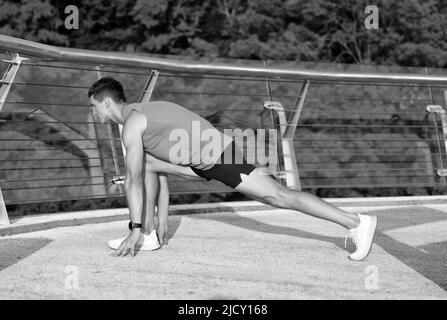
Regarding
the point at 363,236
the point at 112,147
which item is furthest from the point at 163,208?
the point at 112,147

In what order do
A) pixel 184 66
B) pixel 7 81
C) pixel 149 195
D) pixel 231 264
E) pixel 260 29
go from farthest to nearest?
pixel 260 29 < pixel 184 66 < pixel 7 81 < pixel 149 195 < pixel 231 264

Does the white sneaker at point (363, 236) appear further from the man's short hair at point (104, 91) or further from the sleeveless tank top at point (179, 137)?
the man's short hair at point (104, 91)

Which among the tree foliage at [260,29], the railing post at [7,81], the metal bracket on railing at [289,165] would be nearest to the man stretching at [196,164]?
the railing post at [7,81]

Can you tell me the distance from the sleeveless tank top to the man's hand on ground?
0.48 meters

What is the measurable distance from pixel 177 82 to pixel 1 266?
5.00m

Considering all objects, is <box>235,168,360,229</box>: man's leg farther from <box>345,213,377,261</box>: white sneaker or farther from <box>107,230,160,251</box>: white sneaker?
<box>107,230,160,251</box>: white sneaker

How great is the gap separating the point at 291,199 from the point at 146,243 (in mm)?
921

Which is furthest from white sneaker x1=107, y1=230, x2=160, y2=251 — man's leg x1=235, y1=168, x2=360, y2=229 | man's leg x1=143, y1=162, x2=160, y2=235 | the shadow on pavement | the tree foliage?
the tree foliage

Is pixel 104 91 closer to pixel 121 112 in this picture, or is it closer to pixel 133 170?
pixel 121 112

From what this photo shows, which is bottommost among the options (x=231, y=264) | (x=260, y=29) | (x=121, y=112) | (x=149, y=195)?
(x=260, y=29)

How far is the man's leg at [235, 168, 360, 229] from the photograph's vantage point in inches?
190

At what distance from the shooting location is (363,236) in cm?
479

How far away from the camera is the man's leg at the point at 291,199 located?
483 centimetres

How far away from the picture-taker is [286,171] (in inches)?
296
